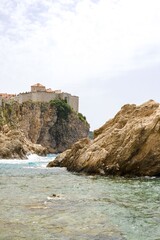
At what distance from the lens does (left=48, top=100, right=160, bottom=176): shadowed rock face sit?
49344 mm

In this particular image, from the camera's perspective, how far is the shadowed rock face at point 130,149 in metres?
49.3

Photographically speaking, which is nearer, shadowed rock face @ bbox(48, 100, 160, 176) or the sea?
the sea

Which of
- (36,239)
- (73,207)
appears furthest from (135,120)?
(36,239)

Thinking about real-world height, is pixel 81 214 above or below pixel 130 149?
below

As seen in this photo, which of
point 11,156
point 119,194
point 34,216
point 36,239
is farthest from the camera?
point 11,156

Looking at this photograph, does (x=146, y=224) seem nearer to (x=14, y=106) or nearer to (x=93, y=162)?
(x=93, y=162)

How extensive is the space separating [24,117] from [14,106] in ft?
25.3

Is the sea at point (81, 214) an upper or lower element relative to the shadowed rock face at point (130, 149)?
lower

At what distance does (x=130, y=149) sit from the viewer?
165ft

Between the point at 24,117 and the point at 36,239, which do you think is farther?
the point at 24,117

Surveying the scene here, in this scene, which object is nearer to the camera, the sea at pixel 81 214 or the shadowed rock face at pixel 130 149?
the sea at pixel 81 214

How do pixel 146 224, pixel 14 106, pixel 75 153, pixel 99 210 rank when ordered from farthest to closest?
pixel 14 106 < pixel 75 153 < pixel 99 210 < pixel 146 224

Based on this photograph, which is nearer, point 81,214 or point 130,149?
point 81,214

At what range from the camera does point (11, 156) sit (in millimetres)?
109250
